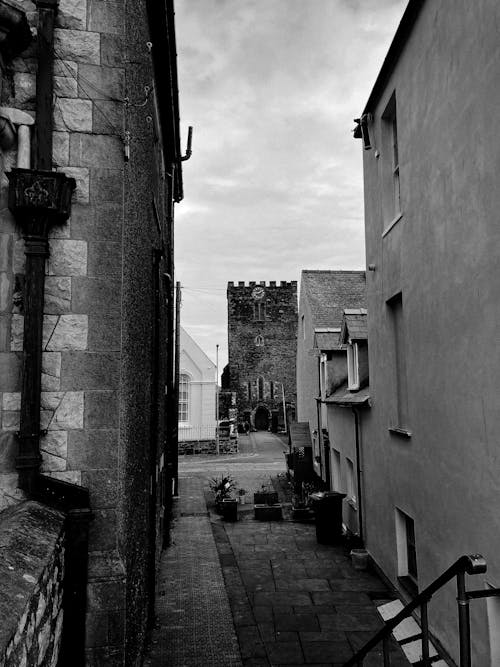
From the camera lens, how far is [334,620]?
26.0 ft

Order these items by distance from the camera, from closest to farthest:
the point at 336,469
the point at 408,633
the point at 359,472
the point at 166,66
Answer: the point at 408,633 → the point at 166,66 → the point at 359,472 → the point at 336,469

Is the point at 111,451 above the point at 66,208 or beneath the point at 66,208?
beneath

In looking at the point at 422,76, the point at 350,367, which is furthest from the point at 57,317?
the point at 350,367

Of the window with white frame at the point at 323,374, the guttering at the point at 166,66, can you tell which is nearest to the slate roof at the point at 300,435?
the window with white frame at the point at 323,374

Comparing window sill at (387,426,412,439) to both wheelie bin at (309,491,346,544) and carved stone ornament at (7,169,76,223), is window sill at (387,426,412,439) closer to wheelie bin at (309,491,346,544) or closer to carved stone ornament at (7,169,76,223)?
wheelie bin at (309,491,346,544)

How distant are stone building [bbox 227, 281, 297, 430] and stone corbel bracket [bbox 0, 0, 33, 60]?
50.7 meters

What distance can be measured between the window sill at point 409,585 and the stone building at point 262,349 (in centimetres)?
4530

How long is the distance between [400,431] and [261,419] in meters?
47.3

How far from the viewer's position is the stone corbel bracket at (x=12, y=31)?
3809 mm

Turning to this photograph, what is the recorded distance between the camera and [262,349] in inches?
2188

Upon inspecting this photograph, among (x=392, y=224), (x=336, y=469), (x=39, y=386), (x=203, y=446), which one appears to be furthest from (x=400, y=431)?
(x=203, y=446)

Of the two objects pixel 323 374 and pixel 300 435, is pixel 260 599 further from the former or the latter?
pixel 300 435

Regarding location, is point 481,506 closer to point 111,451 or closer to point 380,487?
point 111,451

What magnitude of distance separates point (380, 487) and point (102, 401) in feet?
23.1
